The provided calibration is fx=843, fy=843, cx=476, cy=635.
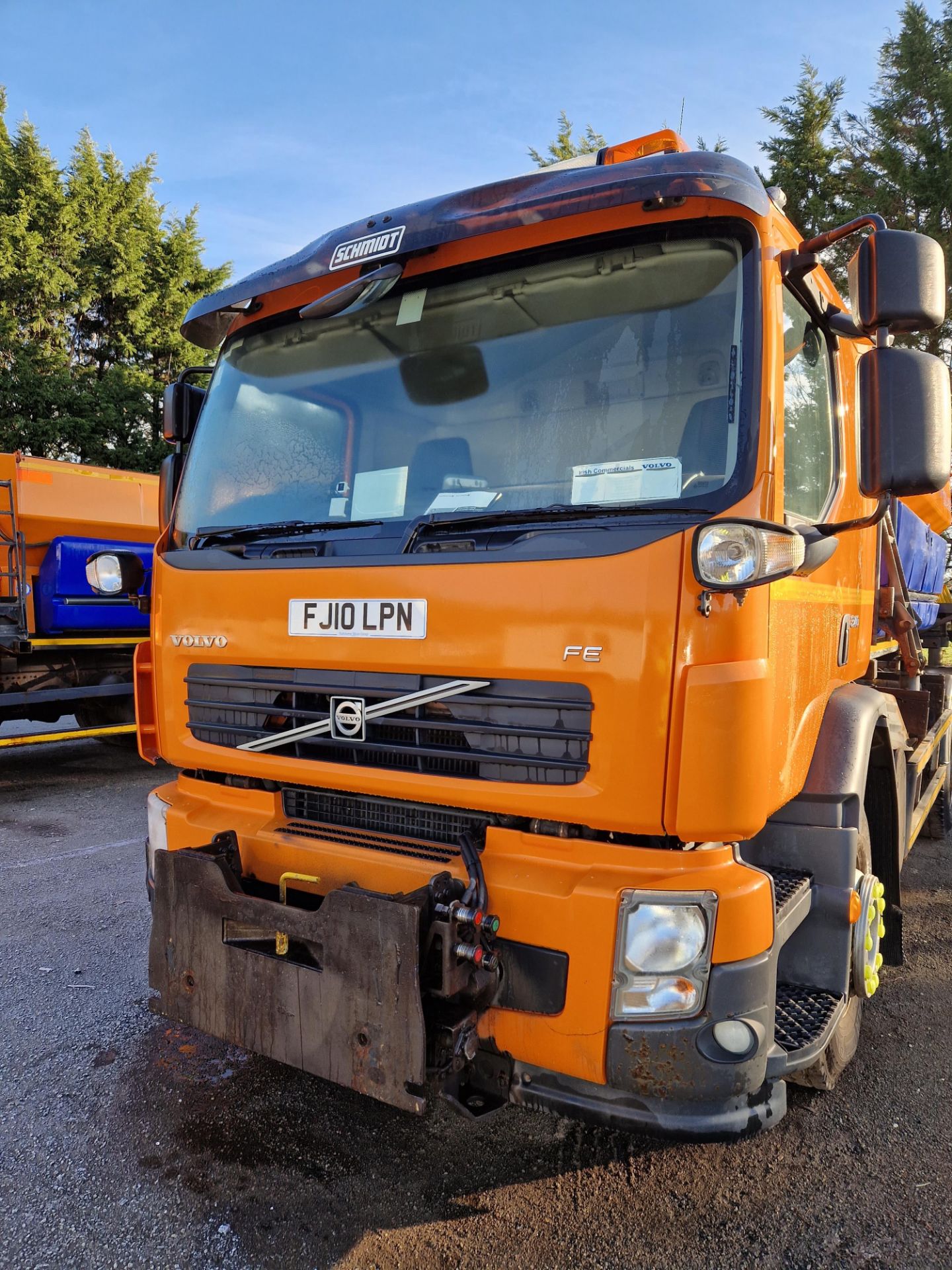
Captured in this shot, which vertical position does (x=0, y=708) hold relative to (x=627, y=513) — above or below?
below

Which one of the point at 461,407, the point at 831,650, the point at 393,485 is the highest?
the point at 461,407

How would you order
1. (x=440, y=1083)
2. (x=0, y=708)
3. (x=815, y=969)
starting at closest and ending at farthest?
1. (x=440, y=1083)
2. (x=815, y=969)
3. (x=0, y=708)

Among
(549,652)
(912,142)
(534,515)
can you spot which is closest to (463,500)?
(534,515)

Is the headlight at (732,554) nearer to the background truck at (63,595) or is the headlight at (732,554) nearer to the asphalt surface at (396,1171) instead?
the asphalt surface at (396,1171)

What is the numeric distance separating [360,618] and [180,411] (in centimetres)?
148

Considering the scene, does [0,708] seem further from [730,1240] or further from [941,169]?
[941,169]

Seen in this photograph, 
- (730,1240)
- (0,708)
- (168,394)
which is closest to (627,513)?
(730,1240)

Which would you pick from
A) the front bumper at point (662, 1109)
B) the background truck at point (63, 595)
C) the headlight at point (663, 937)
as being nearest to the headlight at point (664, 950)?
the headlight at point (663, 937)

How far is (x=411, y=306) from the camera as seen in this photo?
2.52 m

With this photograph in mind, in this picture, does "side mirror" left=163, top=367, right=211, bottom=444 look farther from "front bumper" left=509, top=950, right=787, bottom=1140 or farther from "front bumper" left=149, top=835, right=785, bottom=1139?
"front bumper" left=509, top=950, right=787, bottom=1140

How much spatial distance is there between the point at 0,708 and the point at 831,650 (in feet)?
22.4

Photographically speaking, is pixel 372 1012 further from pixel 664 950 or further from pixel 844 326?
pixel 844 326

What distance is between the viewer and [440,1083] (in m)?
2.00

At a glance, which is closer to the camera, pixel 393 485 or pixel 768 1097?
pixel 768 1097
